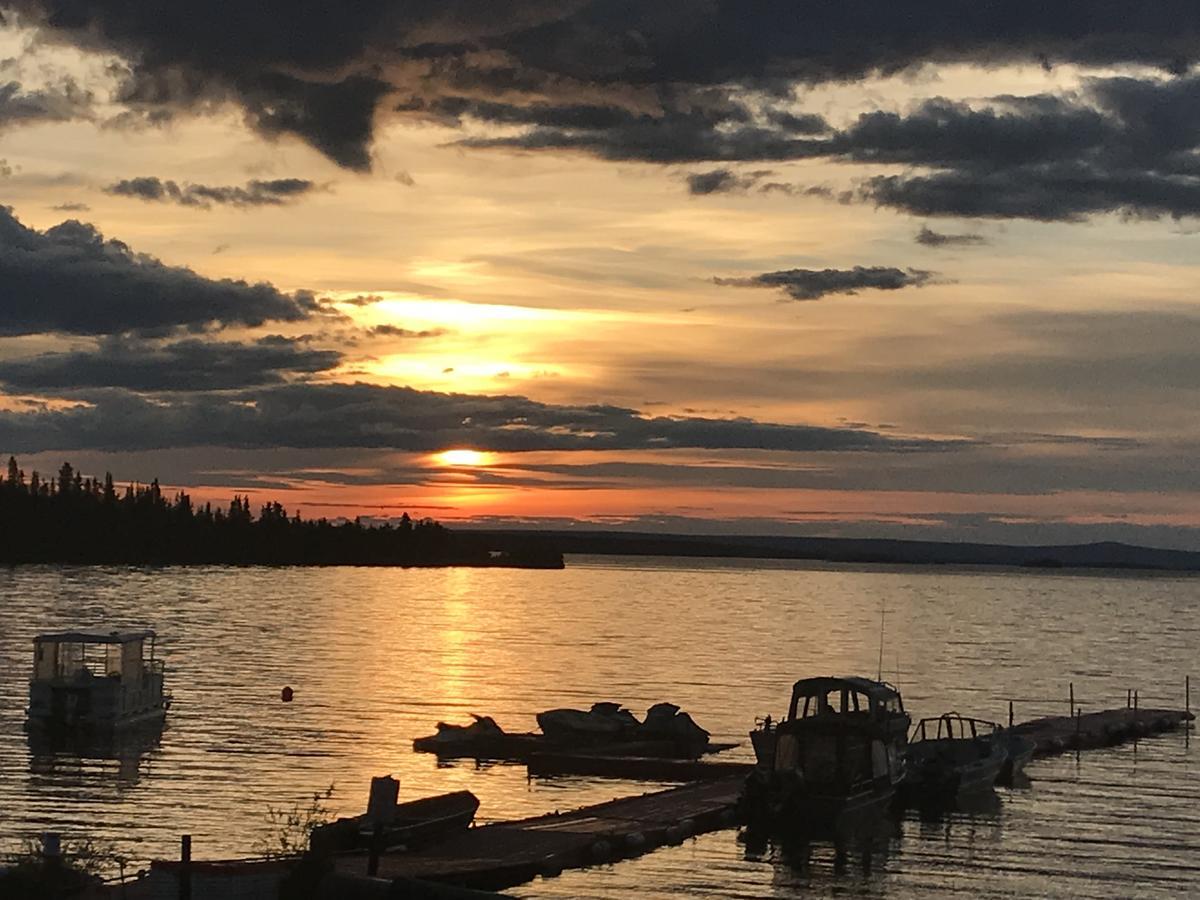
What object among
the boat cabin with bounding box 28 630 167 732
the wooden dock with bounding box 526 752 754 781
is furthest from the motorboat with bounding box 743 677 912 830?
the boat cabin with bounding box 28 630 167 732

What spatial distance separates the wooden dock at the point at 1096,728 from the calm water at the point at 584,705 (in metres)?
1.25

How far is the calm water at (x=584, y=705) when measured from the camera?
47.5 metres

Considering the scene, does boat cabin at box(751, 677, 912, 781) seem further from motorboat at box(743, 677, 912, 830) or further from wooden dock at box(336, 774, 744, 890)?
wooden dock at box(336, 774, 744, 890)

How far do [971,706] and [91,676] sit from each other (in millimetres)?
54365

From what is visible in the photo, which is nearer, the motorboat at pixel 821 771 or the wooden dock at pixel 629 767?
the motorboat at pixel 821 771

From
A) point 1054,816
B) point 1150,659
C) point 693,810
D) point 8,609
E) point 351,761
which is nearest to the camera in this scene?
point 693,810

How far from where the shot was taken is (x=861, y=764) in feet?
173

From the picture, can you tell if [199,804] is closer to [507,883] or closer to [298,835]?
[298,835]

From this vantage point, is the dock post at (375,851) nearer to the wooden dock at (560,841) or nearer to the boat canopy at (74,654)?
the wooden dock at (560,841)

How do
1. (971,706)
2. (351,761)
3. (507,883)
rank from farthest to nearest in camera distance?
(971,706), (351,761), (507,883)

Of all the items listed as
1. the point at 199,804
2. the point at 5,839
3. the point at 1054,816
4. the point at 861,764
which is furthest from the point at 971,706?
the point at 5,839

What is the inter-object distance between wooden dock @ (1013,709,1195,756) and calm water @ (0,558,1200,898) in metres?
1.25

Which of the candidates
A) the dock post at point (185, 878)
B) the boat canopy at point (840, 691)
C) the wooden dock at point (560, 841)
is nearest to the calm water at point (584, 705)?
the wooden dock at point (560, 841)

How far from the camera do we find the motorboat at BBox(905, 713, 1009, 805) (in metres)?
59.1
